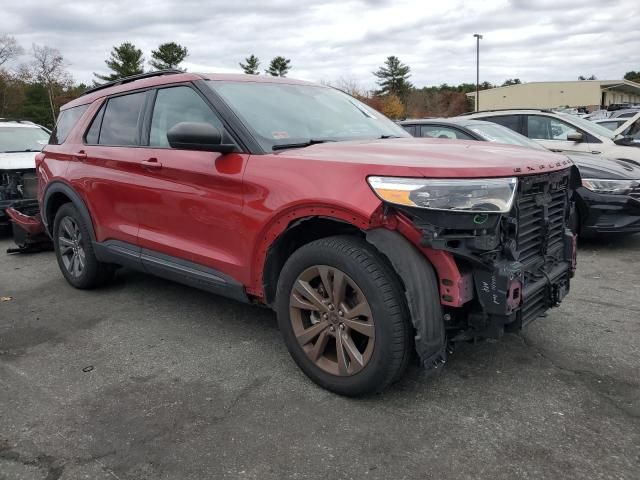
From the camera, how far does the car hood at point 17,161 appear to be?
7.65m

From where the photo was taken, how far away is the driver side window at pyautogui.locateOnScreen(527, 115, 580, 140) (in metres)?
8.12

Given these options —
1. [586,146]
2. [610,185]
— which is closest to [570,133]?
[586,146]

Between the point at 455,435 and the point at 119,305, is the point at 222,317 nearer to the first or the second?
the point at 119,305

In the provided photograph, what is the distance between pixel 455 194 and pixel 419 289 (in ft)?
1.53

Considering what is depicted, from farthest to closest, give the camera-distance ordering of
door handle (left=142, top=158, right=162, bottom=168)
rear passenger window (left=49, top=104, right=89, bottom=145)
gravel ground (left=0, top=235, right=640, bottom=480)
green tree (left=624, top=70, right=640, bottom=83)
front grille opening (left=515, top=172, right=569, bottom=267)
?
green tree (left=624, top=70, right=640, bottom=83) < rear passenger window (left=49, top=104, right=89, bottom=145) < door handle (left=142, top=158, right=162, bottom=168) < front grille opening (left=515, top=172, right=569, bottom=267) < gravel ground (left=0, top=235, right=640, bottom=480)

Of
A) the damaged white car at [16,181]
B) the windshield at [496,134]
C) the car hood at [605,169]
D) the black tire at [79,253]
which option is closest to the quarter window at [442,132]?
the windshield at [496,134]

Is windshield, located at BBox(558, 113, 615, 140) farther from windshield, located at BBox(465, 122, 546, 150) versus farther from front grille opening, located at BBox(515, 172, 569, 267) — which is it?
front grille opening, located at BBox(515, 172, 569, 267)

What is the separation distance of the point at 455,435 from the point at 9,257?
20.4ft

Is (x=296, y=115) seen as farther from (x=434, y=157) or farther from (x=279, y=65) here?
(x=279, y=65)

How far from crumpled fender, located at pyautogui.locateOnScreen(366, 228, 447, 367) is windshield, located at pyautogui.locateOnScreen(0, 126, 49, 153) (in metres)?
7.61

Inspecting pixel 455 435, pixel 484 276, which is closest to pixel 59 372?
pixel 455 435

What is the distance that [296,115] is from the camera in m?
3.67

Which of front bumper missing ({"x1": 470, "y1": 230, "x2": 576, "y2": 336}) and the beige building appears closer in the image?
front bumper missing ({"x1": 470, "y1": 230, "x2": 576, "y2": 336})

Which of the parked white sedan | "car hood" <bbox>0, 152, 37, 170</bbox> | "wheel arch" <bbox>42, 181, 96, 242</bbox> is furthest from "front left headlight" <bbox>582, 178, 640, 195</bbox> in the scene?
"car hood" <bbox>0, 152, 37, 170</bbox>
